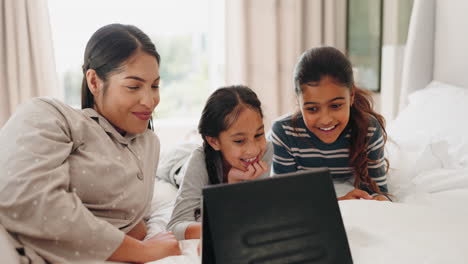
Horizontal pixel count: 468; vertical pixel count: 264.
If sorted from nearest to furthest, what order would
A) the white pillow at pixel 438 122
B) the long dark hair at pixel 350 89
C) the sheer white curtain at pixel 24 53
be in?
the long dark hair at pixel 350 89, the white pillow at pixel 438 122, the sheer white curtain at pixel 24 53

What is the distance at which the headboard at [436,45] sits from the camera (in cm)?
201

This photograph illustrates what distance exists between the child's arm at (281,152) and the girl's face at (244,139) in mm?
245

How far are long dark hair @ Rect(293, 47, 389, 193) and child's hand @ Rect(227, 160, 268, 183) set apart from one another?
277 millimetres

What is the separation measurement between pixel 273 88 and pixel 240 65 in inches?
12.1

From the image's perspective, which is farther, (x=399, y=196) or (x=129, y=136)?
(x=399, y=196)

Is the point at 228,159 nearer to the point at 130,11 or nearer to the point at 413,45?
the point at 413,45

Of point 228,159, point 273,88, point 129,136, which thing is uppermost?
point 129,136

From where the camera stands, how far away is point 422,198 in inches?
49.8

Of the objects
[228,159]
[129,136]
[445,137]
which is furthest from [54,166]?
[445,137]

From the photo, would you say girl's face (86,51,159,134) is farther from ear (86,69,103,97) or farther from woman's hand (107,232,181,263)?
woman's hand (107,232,181,263)

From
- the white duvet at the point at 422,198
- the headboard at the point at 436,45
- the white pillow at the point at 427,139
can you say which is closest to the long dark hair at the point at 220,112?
the white duvet at the point at 422,198

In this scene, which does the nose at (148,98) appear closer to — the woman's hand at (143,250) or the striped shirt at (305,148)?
the woman's hand at (143,250)

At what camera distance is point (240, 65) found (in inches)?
126

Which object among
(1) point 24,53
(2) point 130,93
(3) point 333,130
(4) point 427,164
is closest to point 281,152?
(3) point 333,130
